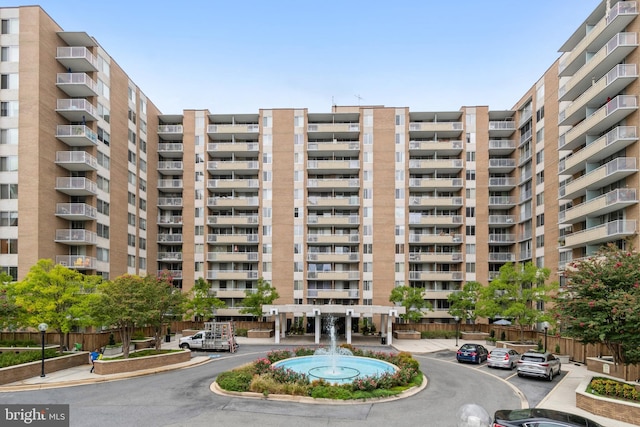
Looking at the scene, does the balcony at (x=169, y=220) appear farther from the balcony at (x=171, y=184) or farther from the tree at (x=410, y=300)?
the tree at (x=410, y=300)

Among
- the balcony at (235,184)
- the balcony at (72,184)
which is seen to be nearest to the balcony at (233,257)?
the balcony at (235,184)

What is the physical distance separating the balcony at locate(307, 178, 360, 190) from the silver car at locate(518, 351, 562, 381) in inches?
1371

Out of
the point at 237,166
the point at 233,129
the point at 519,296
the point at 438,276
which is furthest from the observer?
the point at 233,129

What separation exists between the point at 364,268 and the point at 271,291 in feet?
43.6

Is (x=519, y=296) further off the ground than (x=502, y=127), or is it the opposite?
(x=502, y=127)

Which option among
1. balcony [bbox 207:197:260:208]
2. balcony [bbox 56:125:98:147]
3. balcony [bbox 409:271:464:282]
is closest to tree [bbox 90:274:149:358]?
balcony [bbox 56:125:98:147]

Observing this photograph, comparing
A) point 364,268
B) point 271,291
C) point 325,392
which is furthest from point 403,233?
point 325,392

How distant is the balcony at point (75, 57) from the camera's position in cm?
4128

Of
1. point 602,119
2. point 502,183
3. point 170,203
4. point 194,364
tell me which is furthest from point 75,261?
point 502,183

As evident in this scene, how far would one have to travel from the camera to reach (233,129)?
2327 inches

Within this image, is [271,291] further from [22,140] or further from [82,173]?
[22,140]

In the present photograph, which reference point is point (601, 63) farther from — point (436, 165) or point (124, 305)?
point (124, 305)

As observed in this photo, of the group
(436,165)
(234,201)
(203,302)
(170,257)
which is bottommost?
(203,302)

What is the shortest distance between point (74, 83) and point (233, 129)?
71.4ft
